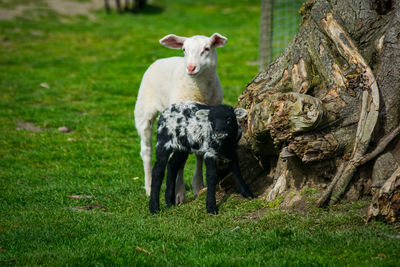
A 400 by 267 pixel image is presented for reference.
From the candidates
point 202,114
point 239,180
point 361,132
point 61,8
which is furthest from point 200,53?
point 61,8

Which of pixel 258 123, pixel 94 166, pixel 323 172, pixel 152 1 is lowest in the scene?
pixel 94 166

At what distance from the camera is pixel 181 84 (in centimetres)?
639

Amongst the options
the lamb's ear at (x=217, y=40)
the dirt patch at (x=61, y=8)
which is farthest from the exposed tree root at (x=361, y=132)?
the dirt patch at (x=61, y=8)

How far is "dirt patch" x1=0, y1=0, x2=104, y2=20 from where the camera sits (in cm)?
2319

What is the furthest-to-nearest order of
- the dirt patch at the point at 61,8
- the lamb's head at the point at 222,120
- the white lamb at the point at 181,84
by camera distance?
the dirt patch at the point at 61,8
the white lamb at the point at 181,84
the lamb's head at the point at 222,120

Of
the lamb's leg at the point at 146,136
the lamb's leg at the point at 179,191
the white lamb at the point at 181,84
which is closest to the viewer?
the white lamb at the point at 181,84

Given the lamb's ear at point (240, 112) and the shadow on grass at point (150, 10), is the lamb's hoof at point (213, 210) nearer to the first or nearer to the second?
the lamb's ear at point (240, 112)

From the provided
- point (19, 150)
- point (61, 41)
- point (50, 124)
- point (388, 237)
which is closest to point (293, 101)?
point (388, 237)

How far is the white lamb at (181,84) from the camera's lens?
615cm

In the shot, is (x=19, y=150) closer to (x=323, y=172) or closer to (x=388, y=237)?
(x=323, y=172)

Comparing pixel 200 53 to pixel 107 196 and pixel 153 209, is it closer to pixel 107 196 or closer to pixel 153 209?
pixel 153 209

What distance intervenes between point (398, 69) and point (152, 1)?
24.1 meters

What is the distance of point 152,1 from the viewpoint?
91.2 feet

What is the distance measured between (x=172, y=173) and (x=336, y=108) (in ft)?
6.74
